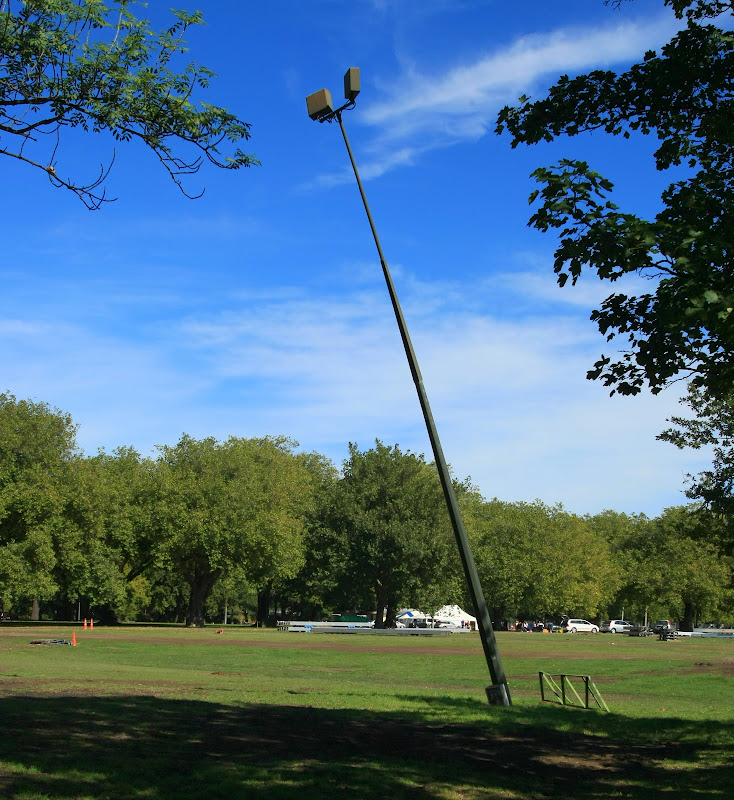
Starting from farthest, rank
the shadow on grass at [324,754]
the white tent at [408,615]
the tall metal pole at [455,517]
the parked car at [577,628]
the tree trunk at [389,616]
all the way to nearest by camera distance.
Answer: the white tent at [408,615], the parked car at [577,628], the tree trunk at [389,616], the tall metal pole at [455,517], the shadow on grass at [324,754]

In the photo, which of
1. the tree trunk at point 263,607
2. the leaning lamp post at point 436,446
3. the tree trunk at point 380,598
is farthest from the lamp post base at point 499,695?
the tree trunk at point 263,607

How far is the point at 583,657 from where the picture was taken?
39688mm

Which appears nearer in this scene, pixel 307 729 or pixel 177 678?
pixel 307 729

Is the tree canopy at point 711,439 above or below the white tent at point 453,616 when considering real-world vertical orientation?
above

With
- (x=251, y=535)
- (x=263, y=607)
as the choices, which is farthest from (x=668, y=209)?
(x=263, y=607)

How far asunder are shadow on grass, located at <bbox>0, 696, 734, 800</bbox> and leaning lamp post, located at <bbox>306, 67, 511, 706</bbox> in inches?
40.1

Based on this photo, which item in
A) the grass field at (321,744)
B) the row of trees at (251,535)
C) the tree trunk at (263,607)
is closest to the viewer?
the grass field at (321,744)

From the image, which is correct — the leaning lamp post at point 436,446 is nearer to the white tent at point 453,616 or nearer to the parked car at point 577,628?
the white tent at point 453,616

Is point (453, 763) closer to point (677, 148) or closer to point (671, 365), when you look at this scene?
point (671, 365)

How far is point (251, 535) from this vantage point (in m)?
65.7

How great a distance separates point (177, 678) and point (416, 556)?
48.4m

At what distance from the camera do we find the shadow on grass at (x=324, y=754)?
24.7 ft

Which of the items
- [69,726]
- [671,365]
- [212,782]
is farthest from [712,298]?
[69,726]

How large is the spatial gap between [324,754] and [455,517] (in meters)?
6.05
